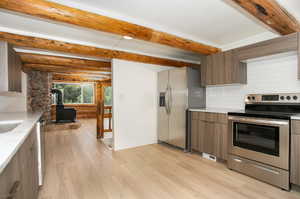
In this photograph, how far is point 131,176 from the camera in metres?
2.37

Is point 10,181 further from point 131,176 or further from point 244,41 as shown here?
point 244,41

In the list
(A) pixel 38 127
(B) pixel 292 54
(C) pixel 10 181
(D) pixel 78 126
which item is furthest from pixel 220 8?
(D) pixel 78 126

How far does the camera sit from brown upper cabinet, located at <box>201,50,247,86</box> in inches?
113

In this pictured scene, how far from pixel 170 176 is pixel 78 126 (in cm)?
501

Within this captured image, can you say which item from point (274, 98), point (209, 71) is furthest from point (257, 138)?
point (209, 71)

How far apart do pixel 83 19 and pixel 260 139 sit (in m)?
2.86

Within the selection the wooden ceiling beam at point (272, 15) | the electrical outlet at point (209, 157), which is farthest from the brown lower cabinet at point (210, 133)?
the wooden ceiling beam at point (272, 15)

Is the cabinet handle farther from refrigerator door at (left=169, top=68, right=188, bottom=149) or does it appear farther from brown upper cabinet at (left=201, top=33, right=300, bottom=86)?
brown upper cabinet at (left=201, top=33, right=300, bottom=86)

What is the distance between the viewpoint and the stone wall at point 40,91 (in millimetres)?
5901

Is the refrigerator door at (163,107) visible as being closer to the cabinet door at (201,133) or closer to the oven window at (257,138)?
the cabinet door at (201,133)

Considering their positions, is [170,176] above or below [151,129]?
below

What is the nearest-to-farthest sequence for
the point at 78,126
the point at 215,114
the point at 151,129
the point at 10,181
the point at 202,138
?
1. the point at 10,181
2. the point at 215,114
3. the point at 202,138
4. the point at 151,129
5. the point at 78,126

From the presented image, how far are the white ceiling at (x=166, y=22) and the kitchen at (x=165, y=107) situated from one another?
2 cm

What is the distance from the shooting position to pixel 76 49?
9.83 ft
